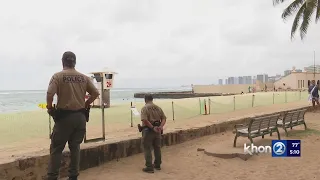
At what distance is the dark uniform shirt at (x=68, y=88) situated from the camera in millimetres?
4387

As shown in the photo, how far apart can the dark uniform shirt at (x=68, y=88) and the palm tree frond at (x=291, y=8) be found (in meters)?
17.1

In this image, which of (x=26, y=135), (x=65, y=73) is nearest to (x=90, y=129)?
(x=26, y=135)

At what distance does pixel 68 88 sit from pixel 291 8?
17706 millimetres

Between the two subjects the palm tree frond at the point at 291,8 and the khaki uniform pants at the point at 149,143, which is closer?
the khaki uniform pants at the point at 149,143

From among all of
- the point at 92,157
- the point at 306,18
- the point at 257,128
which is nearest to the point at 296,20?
the point at 306,18

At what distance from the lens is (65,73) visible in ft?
14.6

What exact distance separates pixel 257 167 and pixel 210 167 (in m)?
0.85

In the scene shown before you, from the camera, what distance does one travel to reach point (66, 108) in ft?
14.6

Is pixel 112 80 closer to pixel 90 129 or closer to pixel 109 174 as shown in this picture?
pixel 90 129

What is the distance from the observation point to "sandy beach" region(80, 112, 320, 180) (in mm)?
5766

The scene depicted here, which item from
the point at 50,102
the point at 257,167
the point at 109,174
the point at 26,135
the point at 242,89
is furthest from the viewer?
the point at 242,89

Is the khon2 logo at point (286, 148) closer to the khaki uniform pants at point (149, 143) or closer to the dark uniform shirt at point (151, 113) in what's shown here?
the khaki uniform pants at point (149, 143)

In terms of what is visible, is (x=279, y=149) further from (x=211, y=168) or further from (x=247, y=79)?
(x=247, y=79)

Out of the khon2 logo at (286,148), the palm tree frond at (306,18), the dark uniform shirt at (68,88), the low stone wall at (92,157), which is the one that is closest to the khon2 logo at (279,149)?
the khon2 logo at (286,148)
